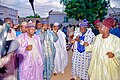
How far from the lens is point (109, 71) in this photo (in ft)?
17.5

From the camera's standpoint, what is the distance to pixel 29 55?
215 inches

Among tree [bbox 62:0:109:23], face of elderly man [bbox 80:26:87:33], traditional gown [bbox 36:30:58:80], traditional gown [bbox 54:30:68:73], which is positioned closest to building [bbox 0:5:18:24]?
tree [bbox 62:0:109:23]

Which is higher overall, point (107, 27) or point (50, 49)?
point (107, 27)

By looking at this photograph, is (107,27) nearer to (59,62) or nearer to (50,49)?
(50,49)

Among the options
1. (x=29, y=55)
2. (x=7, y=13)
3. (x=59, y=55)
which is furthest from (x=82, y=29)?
(x=7, y=13)

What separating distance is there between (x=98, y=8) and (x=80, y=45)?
23992 millimetres

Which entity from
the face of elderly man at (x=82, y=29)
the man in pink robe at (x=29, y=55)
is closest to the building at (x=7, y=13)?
the face of elderly man at (x=82, y=29)

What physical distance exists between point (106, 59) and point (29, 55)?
60.9 inches

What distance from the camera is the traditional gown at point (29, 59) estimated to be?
5.39 meters

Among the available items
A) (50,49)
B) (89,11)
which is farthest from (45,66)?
(89,11)

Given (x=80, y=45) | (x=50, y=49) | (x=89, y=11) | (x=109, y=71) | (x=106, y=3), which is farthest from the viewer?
(x=106, y=3)

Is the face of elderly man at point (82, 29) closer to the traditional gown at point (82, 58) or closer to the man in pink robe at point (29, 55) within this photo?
the traditional gown at point (82, 58)

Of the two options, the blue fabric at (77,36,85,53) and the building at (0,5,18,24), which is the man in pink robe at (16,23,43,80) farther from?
the building at (0,5,18,24)

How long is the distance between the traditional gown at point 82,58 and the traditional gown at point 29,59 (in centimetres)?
160
